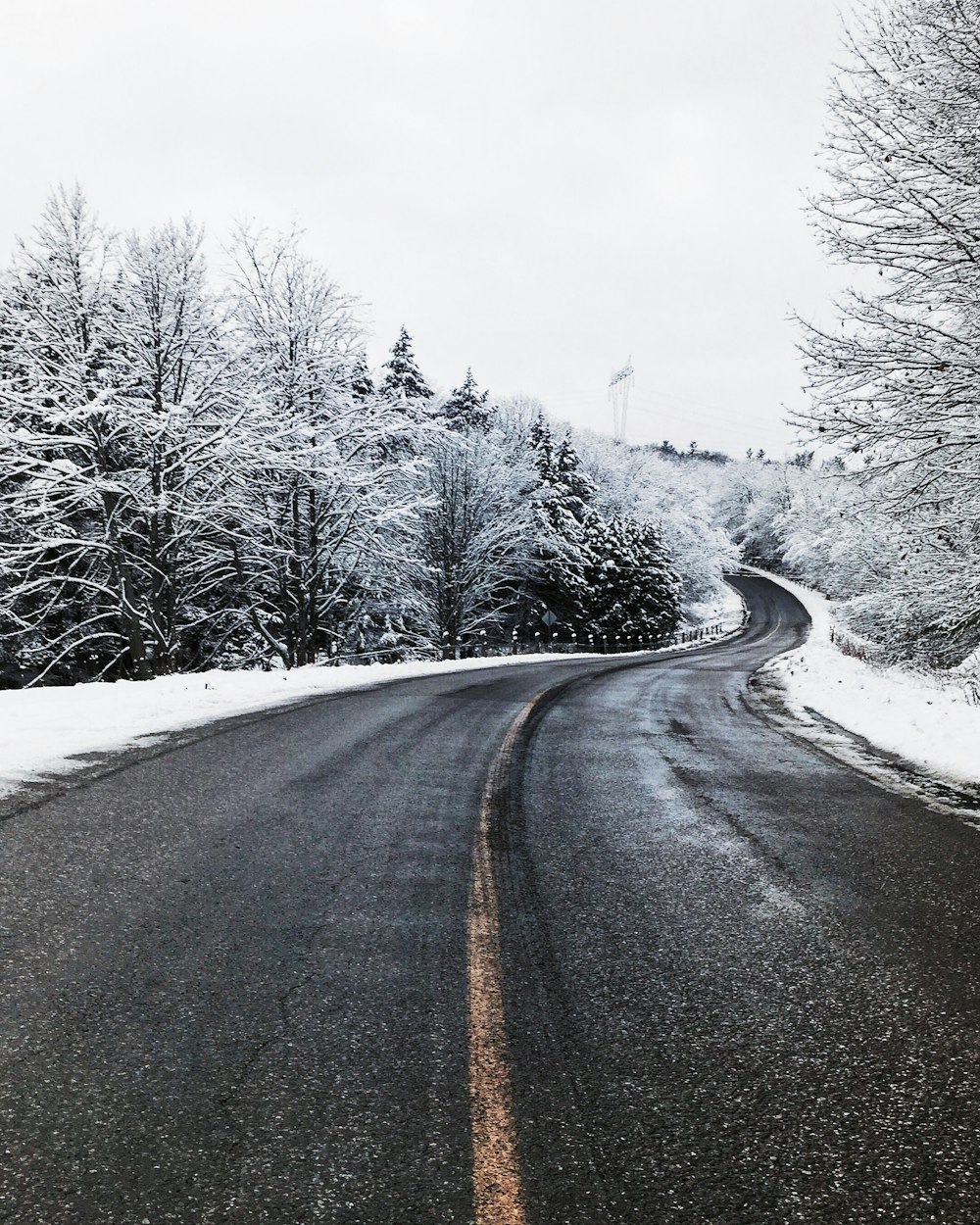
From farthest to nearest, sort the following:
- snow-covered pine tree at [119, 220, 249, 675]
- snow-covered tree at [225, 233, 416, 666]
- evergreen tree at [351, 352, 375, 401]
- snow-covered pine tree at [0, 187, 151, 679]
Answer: evergreen tree at [351, 352, 375, 401], snow-covered tree at [225, 233, 416, 666], snow-covered pine tree at [119, 220, 249, 675], snow-covered pine tree at [0, 187, 151, 679]

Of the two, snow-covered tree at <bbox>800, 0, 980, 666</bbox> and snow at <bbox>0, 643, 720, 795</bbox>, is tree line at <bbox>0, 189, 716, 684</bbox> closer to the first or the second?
snow at <bbox>0, 643, 720, 795</bbox>

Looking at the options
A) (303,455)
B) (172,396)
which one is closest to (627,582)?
(303,455)

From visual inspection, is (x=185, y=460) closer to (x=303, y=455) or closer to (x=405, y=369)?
(x=303, y=455)

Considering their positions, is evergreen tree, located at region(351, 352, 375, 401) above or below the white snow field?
above

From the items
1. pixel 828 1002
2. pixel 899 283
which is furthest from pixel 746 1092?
pixel 899 283

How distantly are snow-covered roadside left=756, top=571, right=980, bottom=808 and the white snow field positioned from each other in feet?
23.0

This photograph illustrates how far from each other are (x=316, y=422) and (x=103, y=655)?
8501mm

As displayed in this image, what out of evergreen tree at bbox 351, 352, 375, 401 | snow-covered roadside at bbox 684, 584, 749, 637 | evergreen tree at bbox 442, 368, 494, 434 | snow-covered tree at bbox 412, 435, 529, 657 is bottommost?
snow-covered roadside at bbox 684, 584, 749, 637

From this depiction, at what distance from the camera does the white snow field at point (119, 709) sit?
6.35m

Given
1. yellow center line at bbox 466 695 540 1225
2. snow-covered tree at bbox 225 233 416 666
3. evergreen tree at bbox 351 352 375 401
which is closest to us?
yellow center line at bbox 466 695 540 1225

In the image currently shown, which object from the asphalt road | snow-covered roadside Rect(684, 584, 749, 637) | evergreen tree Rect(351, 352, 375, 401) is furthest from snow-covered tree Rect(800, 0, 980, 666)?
snow-covered roadside Rect(684, 584, 749, 637)

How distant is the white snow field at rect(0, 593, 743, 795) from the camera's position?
6348 millimetres

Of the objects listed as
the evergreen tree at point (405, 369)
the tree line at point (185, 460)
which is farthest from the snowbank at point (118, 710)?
the evergreen tree at point (405, 369)

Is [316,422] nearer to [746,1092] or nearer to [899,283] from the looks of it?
[899,283]
